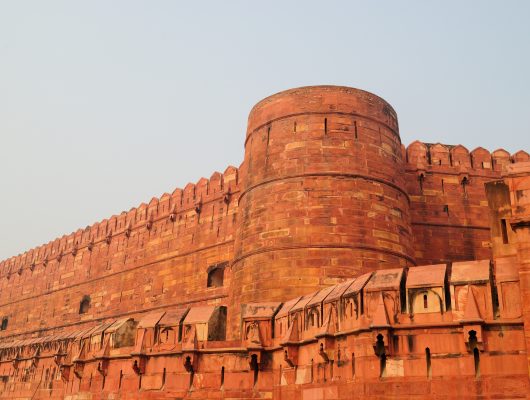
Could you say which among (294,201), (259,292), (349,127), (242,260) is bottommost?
(259,292)

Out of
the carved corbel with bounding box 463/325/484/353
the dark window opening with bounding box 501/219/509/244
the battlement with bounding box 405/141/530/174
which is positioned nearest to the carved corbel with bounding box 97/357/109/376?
the carved corbel with bounding box 463/325/484/353

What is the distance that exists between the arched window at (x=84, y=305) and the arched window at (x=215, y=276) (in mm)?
7255

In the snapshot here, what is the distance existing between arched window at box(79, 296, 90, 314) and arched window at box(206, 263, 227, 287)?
7255 millimetres

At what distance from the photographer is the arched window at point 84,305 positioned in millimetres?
20672

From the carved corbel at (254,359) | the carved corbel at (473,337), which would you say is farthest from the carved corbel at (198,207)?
the carved corbel at (473,337)

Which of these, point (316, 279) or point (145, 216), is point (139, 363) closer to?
point (316, 279)

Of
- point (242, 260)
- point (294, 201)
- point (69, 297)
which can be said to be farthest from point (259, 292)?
point (69, 297)

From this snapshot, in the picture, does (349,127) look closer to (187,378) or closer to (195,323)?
(195,323)

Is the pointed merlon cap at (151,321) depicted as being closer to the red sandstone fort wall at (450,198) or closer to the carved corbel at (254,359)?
the carved corbel at (254,359)

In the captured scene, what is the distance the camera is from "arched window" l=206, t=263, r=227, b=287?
49.9 feet

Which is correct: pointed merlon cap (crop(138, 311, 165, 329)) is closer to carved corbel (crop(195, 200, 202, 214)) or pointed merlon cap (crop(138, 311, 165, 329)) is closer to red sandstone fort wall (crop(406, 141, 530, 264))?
red sandstone fort wall (crop(406, 141, 530, 264))

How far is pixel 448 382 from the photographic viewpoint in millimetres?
5922

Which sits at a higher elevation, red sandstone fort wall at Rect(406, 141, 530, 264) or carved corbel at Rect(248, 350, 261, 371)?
red sandstone fort wall at Rect(406, 141, 530, 264)

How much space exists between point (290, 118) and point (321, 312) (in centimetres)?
507
